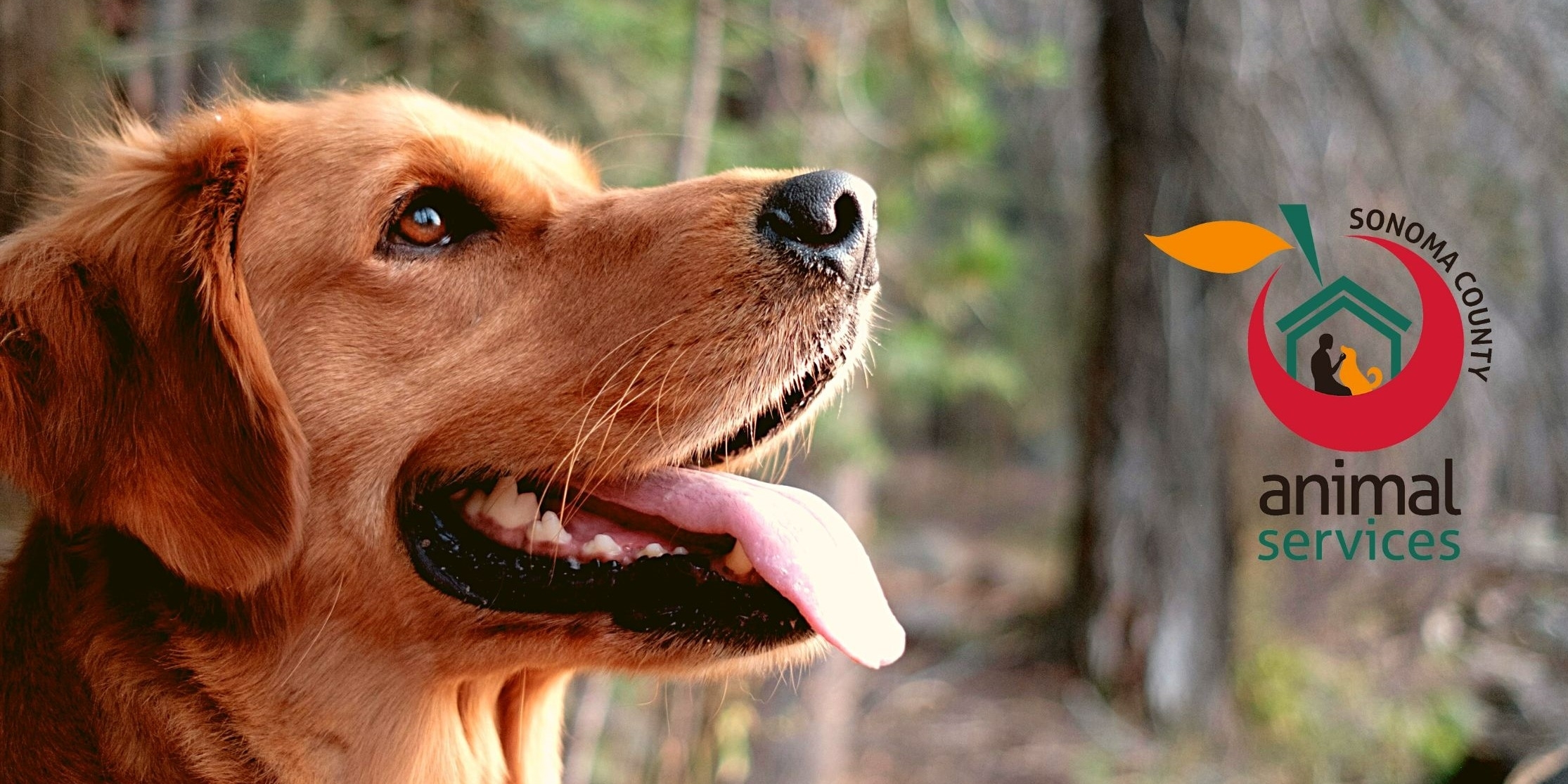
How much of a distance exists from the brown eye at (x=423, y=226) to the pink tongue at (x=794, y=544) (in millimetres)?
633

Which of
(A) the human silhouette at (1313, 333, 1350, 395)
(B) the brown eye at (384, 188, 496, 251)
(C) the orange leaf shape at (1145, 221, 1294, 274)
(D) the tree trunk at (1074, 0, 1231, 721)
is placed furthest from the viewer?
(D) the tree trunk at (1074, 0, 1231, 721)

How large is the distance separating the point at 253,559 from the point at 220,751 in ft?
1.31

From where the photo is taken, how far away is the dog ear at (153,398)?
2.03 metres

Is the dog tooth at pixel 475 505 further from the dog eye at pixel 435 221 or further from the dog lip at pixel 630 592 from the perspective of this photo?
the dog eye at pixel 435 221

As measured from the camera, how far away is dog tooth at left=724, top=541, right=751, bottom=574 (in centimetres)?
227

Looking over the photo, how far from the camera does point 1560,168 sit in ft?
18.0

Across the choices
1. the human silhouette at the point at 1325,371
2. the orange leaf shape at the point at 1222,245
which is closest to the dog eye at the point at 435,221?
the human silhouette at the point at 1325,371

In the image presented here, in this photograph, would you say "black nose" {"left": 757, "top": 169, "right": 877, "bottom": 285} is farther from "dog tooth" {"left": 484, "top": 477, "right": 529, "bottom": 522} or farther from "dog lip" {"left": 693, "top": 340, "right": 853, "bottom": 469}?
"dog tooth" {"left": 484, "top": 477, "right": 529, "bottom": 522}

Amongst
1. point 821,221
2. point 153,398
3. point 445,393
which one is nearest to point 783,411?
point 821,221

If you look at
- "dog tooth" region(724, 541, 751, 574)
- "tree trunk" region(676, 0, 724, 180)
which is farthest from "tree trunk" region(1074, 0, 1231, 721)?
"dog tooth" region(724, 541, 751, 574)

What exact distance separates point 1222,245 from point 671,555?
5.02m

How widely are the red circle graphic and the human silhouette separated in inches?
1.4

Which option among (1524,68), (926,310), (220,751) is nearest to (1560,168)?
→ (1524,68)

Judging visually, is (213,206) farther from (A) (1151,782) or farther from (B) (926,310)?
(A) (1151,782)
